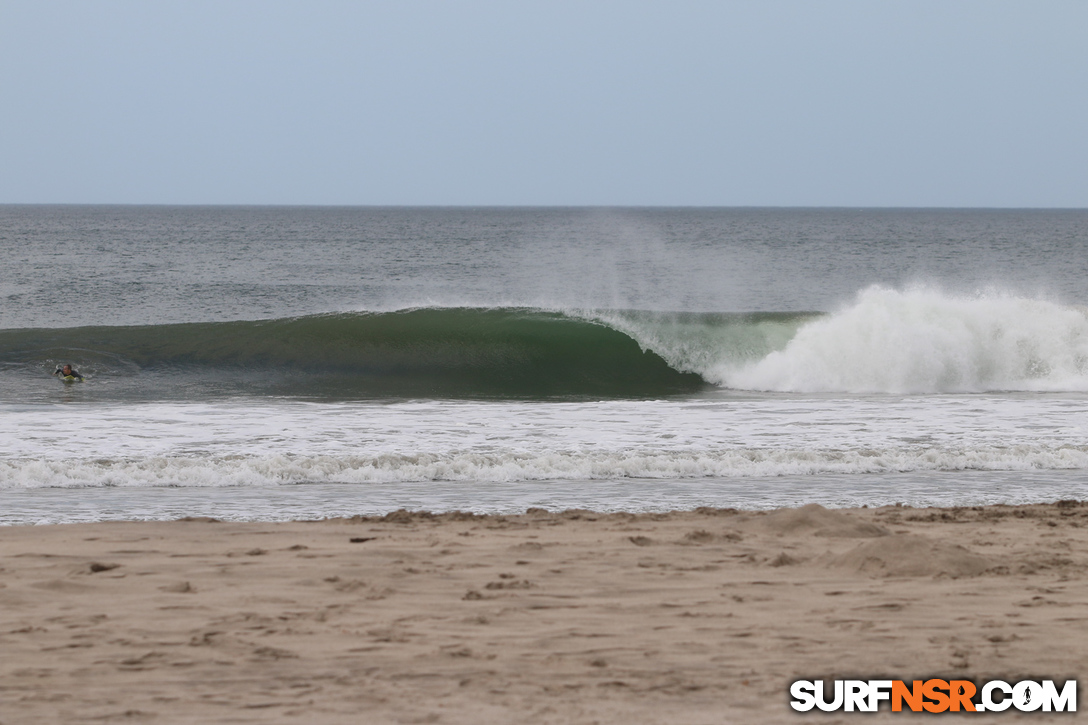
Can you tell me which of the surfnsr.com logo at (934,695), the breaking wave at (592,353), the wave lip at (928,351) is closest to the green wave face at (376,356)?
the breaking wave at (592,353)

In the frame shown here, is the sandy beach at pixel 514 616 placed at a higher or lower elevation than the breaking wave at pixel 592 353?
lower

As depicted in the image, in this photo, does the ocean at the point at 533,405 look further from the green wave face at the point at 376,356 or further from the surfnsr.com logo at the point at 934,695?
the surfnsr.com logo at the point at 934,695

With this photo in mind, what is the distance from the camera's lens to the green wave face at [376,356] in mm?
16156

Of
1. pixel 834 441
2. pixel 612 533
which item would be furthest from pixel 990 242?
pixel 612 533

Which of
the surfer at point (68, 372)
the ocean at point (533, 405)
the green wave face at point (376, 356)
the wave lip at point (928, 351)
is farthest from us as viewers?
the green wave face at point (376, 356)

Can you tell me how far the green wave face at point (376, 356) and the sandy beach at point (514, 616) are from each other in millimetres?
8917

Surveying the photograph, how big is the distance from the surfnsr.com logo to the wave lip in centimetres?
1183

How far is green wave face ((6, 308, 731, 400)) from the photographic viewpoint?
1616 cm

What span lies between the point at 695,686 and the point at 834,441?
23.2 feet


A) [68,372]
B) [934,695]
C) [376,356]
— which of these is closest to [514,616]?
[934,695]

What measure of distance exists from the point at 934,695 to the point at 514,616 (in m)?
1.80

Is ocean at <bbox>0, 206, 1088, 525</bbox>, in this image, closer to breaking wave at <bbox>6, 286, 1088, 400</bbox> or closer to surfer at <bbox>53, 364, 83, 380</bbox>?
breaking wave at <bbox>6, 286, 1088, 400</bbox>

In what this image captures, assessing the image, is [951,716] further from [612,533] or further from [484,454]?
[484,454]

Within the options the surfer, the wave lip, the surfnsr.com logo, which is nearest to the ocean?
the wave lip
